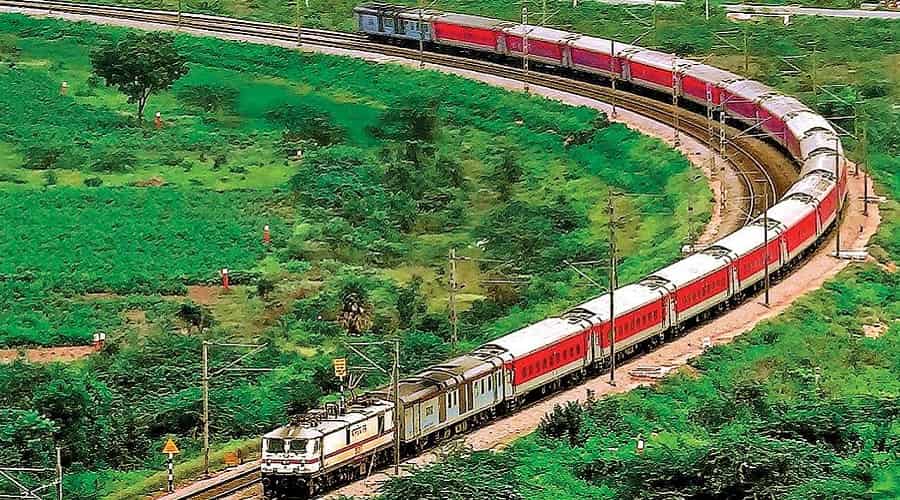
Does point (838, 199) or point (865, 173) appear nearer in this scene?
point (838, 199)

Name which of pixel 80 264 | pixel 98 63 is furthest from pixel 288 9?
pixel 80 264

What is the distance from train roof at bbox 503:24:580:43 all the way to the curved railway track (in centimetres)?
Answer: 251

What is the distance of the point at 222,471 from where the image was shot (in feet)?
186

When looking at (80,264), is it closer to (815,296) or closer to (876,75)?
(815,296)

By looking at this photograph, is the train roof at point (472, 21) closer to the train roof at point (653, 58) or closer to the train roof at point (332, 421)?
the train roof at point (653, 58)

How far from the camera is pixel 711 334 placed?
231 ft

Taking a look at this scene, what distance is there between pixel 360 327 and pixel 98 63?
43048mm

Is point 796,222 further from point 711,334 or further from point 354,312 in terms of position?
point 354,312

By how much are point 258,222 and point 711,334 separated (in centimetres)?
2857

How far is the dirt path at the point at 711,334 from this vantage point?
192ft

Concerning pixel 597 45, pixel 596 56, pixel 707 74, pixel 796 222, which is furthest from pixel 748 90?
pixel 796 222

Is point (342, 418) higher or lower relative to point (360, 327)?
higher

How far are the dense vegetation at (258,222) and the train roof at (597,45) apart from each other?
5.09 metres

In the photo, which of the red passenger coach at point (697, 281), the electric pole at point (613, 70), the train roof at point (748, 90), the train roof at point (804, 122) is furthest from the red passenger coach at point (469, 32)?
the red passenger coach at point (697, 281)
